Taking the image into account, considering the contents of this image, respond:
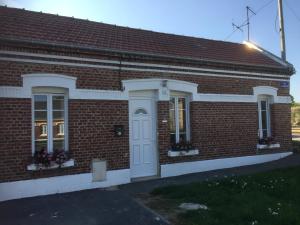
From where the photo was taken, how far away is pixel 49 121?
9953mm

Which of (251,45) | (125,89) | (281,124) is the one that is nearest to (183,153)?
(125,89)

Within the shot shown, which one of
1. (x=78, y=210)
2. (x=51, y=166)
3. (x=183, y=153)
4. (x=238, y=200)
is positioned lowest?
(x=78, y=210)

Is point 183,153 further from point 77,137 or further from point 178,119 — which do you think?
point 77,137

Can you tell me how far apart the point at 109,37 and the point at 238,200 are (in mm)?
6509

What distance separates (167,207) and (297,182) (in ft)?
13.4

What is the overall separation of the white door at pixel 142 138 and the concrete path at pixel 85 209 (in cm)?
101

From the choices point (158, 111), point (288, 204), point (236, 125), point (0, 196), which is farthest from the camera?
point (236, 125)

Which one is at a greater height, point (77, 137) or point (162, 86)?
point (162, 86)

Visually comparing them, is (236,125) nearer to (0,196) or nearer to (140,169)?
(140,169)

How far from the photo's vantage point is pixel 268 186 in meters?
9.73

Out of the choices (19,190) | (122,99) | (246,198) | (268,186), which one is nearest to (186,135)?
(122,99)

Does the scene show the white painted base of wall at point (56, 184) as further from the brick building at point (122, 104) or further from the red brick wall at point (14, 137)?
the red brick wall at point (14, 137)

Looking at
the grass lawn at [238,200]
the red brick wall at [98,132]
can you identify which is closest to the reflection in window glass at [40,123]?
the red brick wall at [98,132]

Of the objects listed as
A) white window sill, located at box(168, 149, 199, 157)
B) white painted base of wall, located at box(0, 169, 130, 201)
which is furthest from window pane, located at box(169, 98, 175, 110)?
white painted base of wall, located at box(0, 169, 130, 201)
